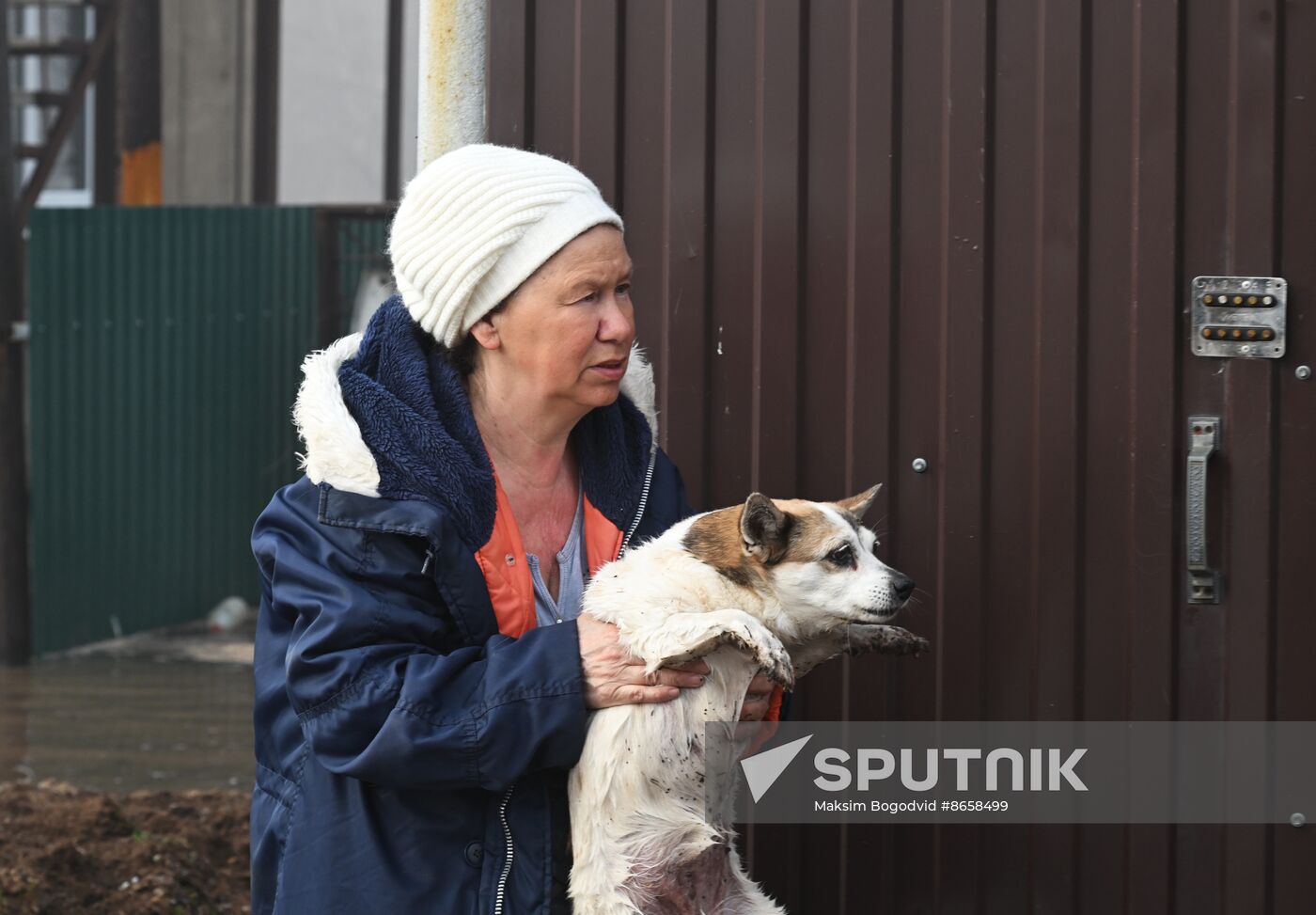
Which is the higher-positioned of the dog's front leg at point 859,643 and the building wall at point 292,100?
the building wall at point 292,100

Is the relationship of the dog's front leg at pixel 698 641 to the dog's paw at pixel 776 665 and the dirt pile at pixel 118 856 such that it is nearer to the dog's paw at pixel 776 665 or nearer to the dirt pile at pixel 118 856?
the dog's paw at pixel 776 665

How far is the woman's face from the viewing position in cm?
306

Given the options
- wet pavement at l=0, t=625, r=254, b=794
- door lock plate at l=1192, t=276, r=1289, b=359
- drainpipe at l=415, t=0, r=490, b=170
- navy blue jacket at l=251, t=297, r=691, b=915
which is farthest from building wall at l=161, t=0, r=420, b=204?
navy blue jacket at l=251, t=297, r=691, b=915

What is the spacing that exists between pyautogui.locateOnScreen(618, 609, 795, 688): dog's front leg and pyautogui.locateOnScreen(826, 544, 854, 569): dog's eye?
0.47 m

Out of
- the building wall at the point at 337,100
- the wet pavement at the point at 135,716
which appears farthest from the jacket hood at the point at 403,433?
the building wall at the point at 337,100

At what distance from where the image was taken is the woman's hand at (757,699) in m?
3.12

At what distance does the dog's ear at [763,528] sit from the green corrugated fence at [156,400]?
753cm

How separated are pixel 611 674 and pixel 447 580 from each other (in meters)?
0.34

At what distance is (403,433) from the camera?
2986mm

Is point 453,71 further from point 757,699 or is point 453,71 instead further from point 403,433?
point 757,699

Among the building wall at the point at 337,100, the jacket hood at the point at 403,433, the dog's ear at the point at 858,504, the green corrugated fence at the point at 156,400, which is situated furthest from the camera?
the building wall at the point at 337,100

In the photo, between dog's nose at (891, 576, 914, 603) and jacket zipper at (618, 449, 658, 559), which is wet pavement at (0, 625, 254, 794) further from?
dog's nose at (891, 576, 914, 603)

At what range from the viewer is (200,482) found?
35.6 feet

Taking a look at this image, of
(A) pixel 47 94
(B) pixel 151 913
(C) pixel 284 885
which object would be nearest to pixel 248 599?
(A) pixel 47 94
